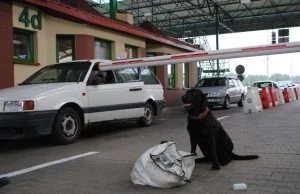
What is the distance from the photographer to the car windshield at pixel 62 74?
27.0 ft

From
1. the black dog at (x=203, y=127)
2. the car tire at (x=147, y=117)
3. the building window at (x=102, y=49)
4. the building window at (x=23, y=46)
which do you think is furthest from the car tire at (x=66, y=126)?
the building window at (x=102, y=49)

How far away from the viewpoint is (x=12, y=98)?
6.84 m

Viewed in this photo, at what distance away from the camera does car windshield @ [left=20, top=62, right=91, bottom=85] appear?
27.0 ft

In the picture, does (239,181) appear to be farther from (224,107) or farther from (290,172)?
(224,107)

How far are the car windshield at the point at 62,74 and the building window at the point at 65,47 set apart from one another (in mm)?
3527

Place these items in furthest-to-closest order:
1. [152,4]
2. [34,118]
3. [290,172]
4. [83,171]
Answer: [152,4] → [34,118] → [83,171] → [290,172]

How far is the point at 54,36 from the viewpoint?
11766 mm

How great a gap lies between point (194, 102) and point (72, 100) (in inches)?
138

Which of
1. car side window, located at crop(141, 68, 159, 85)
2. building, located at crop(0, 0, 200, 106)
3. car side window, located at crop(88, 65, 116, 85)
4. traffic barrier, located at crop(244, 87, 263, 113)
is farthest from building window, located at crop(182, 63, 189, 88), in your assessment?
car side window, located at crop(88, 65, 116, 85)

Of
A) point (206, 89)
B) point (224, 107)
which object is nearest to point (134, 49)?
point (206, 89)

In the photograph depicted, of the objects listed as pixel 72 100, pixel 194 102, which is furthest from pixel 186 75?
pixel 194 102

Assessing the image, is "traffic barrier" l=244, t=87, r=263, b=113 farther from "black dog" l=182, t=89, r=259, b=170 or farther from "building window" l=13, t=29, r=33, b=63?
"black dog" l=182, t=89, r=259, b=170

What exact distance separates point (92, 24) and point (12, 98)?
6629mm

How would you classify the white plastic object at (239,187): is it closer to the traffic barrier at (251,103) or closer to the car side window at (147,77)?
the car side window at (147,77)
